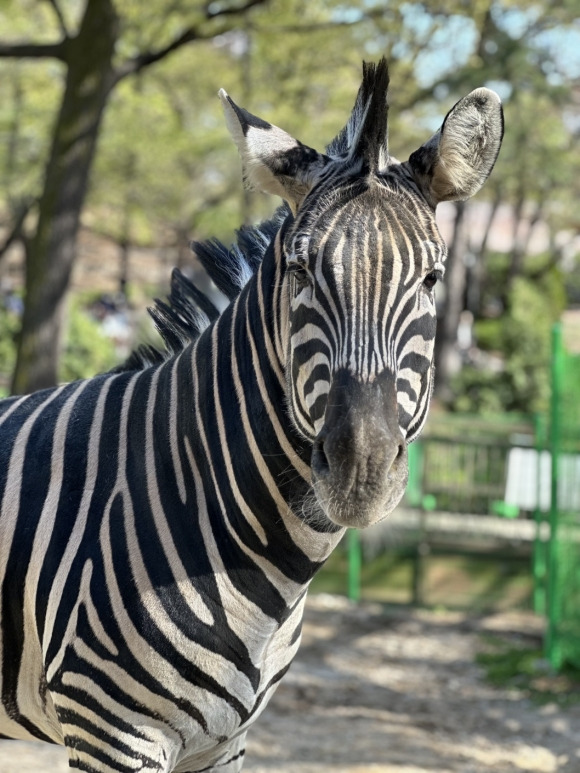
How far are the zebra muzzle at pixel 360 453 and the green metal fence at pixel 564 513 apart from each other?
220 inches

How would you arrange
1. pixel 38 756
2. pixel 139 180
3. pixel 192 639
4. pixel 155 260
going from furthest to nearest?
pixel 155 260 < pixel 139 180 < pixel 38 756 < pixel 192 639

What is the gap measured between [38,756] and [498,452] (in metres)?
5.54

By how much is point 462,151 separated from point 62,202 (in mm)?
6506

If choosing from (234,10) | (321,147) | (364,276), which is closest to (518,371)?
(321,147)

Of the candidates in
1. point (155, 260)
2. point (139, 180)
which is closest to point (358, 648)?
point (139, 180)

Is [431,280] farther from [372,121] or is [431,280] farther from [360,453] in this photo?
[360,453]

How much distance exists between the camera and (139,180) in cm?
1969

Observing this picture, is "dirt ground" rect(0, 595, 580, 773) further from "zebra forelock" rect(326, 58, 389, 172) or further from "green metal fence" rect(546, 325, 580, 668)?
"zebra forelock" rect(326, 58, 389, 172)

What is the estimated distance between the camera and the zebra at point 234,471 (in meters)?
2.20

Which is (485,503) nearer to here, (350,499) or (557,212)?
(350,499)

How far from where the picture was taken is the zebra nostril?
82.0 inches

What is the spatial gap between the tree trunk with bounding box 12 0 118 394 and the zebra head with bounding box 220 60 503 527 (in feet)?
20.2

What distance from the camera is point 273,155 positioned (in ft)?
7.83

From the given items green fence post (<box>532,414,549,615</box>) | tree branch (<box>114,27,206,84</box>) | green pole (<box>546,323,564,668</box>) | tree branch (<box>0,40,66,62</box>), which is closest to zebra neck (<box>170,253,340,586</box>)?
green pole (<box>546,323,564,668</box>)
